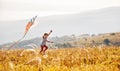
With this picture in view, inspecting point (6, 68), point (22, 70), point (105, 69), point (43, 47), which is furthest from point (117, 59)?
point (43, 47)

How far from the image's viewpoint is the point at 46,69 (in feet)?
23.1

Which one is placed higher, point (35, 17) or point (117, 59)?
point (35, 17)

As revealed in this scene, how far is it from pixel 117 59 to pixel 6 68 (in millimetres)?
3913

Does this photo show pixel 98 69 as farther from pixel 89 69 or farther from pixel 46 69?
pixel 46 69

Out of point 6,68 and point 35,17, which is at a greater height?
point 35,17

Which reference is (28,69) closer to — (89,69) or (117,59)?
(89,69)

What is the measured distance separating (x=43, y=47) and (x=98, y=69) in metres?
11.2

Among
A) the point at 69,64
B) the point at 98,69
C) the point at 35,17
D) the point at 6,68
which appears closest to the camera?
the point at 35,17

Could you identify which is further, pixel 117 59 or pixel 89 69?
pixel 117 59

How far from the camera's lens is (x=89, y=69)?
6852mm

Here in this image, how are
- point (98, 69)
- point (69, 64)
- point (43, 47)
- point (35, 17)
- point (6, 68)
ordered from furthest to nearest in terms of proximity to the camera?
point (43, 47) < point (69, 64) < point (98, 69) < point (6, 68) < point (35, 17)

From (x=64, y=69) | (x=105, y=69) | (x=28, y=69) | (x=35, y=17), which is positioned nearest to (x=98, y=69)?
(x=105, y=69)

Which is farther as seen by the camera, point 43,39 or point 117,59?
point 43,39

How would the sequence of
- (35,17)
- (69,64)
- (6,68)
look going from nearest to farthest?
(35,17)
(6,68)
(69,64)
